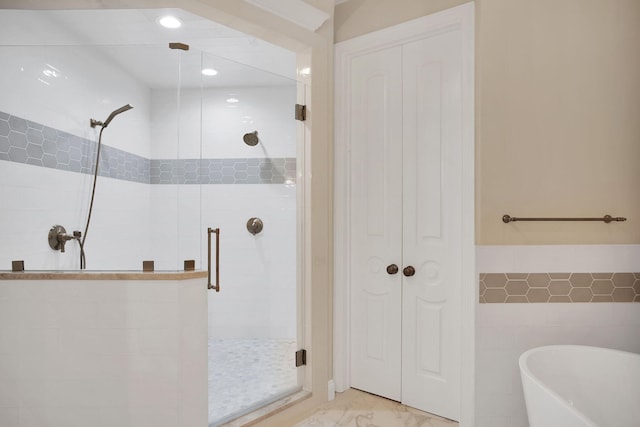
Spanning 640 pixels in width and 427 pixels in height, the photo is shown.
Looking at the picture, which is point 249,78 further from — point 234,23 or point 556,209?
point 556,209

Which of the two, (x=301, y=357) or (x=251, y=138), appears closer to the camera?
(x=251, y=138)

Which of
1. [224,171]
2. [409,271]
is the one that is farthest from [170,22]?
[409,271]

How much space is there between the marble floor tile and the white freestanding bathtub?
28.2 inches

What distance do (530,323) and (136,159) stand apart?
215 cm

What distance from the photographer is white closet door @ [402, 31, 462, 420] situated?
Result: 2188 millimetres

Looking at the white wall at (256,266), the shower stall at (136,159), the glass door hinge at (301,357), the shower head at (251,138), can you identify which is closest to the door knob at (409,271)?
the white wall at (256,266)

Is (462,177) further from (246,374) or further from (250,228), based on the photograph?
(246,374)

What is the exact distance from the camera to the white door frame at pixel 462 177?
81.5 inches

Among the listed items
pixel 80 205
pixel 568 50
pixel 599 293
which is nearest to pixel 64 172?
pixel 80 205

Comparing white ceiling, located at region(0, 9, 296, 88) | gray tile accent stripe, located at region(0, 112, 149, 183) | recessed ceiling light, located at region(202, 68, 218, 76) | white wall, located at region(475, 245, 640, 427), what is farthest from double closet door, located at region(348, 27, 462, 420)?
gray tile accent stripe, located at region(0, 112, 149, 183)

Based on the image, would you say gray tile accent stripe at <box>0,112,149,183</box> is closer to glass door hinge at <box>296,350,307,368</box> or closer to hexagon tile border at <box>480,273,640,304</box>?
glass door hinge at <box>296,350,307,368</box>

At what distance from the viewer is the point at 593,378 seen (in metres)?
1.70

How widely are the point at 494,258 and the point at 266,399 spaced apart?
1.53 meters

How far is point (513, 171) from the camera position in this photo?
1.93 metres
